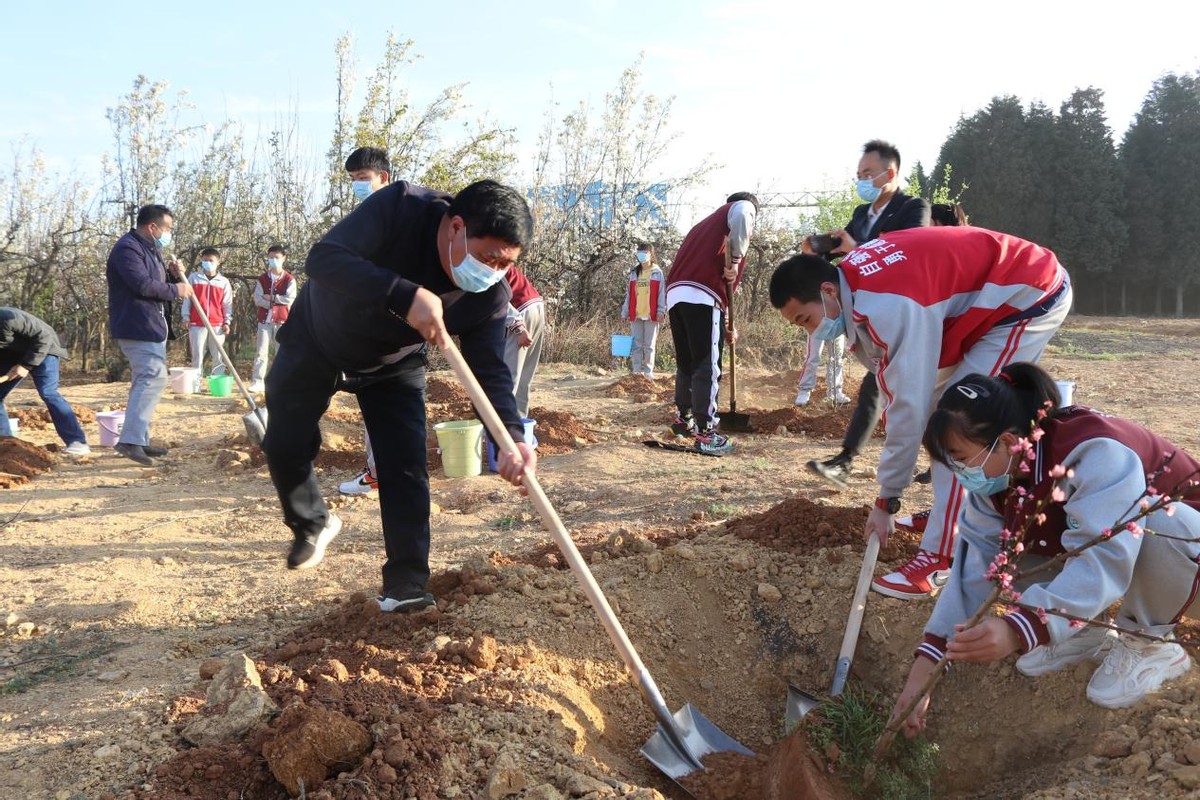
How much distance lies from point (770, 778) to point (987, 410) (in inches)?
51.1

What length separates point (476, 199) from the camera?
106 inches

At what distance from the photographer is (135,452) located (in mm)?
6758

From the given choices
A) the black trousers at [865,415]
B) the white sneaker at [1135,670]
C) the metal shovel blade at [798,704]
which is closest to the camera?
the white sneaker at [1135,670]

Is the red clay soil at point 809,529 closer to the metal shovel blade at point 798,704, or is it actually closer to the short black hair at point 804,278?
the metal shovel blade at point 798,704

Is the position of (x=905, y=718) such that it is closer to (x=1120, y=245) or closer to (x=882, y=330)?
(x=882, y=330)

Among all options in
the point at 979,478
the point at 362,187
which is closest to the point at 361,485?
the point at 362,187

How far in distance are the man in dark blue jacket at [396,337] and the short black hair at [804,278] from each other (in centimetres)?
104

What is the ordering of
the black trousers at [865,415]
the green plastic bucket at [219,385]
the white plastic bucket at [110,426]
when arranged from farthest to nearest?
1. the green plastic bucket at [219,385]
2. the white plastic bucket at [110,426]
3. the black trousers at [865,415]

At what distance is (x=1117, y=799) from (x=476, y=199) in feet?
8.03

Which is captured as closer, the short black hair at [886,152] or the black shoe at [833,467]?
the black shoe at [833,467]

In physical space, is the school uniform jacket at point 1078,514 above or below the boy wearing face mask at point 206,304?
below

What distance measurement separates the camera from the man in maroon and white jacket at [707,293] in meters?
6.34

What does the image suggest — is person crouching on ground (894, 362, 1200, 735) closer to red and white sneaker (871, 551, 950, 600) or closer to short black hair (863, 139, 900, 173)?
red and white sneaker (871, 551, 950, 600)

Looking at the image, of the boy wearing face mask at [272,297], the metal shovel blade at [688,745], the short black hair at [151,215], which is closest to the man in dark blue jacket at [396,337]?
the metal shovel blade at [688,745]
